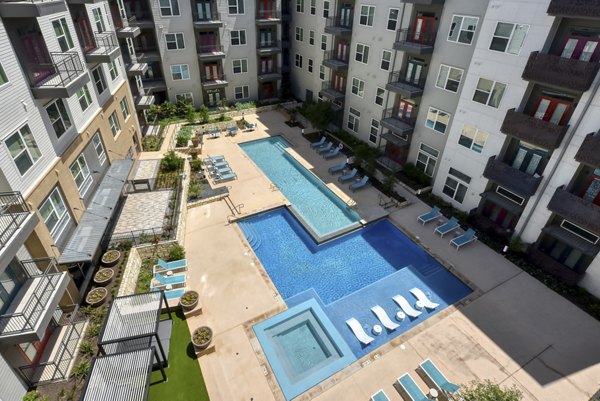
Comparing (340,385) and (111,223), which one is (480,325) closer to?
(340,385)

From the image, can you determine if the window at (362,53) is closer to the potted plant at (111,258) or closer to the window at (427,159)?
the window at (427,159)

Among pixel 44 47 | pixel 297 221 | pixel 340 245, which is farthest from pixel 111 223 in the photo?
pixel 340 245

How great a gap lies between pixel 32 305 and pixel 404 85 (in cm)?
2741

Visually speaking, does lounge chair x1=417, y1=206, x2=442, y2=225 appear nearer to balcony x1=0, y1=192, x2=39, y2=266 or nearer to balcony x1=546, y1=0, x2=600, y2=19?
balcony x1=546, y1=0, x2=600, y2=19

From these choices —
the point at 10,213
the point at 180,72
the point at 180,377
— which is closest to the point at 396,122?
the point at 180,377

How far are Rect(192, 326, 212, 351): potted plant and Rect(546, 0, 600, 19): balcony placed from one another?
76.1 ft

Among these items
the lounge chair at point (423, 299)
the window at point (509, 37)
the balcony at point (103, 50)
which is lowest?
the lounge chair at point (423, 299)

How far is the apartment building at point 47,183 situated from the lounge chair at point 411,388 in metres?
14.4

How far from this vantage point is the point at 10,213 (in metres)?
11.3

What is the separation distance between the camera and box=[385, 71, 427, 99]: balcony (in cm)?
2544

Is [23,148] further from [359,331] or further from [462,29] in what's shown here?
[462,29]

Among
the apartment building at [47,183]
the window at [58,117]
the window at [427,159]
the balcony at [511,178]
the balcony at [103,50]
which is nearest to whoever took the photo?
the apartment building at [47,183]

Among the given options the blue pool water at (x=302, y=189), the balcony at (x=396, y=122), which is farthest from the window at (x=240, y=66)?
the balcony at (x=396, y=122)

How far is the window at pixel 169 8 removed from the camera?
32.7 metres
